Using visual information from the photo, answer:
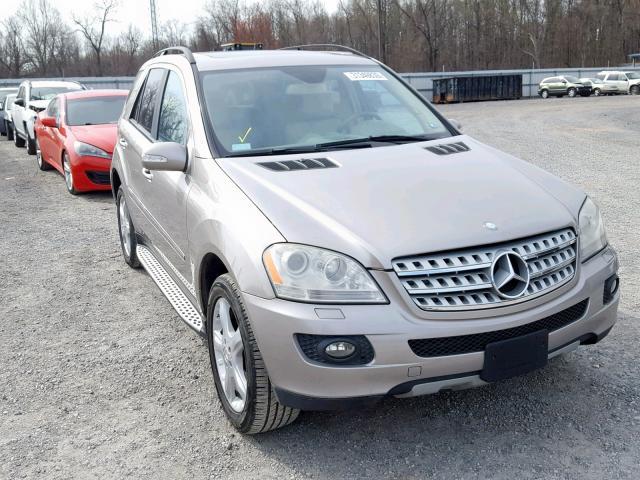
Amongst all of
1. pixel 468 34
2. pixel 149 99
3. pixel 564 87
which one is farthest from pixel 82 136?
pixel 468 34

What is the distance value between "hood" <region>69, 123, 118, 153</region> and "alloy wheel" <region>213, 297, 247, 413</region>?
7.02m

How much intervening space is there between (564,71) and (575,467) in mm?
54879

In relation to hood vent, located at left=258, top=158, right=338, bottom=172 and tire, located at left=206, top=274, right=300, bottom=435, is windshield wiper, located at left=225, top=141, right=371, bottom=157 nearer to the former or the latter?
hood vent, located at left=258, top=158, right=338, bottom=172

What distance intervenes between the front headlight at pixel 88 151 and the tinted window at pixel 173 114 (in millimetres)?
5450

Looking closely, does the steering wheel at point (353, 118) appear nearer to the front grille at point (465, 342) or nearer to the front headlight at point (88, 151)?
the front grille at point (465, 342)

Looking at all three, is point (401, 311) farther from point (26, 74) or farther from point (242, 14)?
point (242, 14)

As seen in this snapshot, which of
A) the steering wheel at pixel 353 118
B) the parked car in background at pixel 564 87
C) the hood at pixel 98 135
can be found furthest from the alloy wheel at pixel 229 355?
the parked car in background at pixel 564 87

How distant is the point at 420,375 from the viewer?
111 inches

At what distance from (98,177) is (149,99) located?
520cm

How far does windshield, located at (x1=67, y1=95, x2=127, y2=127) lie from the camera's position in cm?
1095

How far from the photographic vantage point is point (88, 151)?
9.92 metres

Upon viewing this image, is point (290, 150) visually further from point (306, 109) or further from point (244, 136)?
point (306, 109)

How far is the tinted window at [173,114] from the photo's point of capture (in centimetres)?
424

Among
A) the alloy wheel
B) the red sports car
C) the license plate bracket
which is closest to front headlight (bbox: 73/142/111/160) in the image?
the red sports car
